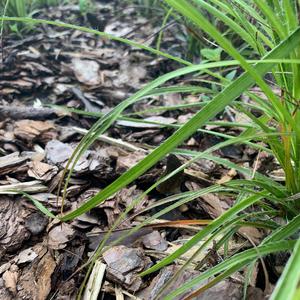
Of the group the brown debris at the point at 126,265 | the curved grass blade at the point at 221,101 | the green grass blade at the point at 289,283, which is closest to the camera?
the green grass blade at the point at 289,283

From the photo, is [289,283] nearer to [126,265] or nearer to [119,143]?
[126,265]

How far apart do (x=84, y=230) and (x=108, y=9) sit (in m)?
1.73

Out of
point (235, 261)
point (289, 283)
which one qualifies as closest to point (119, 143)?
point (235, 261)

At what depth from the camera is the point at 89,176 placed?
1.15 m

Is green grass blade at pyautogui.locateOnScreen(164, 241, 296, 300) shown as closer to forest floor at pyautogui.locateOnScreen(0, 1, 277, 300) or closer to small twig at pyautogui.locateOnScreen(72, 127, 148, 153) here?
forest floor at pyautogui.locateOnScreen(0, 1, 277, 300)

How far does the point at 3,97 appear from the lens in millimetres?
1586

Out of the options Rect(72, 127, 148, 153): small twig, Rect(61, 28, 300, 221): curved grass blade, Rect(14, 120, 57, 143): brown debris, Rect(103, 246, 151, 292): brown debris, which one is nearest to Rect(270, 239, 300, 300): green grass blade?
Rect(61, 28, 300, 221): curved grass blade

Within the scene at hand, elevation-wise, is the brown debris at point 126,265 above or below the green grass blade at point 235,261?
below

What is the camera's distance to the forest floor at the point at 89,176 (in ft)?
2.87

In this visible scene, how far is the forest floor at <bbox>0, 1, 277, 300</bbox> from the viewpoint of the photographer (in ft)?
2.87

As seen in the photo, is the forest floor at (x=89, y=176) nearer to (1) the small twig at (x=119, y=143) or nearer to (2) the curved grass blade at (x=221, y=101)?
(1) the small twig at (x=119, y=143)

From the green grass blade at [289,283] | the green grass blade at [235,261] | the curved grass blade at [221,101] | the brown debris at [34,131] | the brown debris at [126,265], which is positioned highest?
the curved grass blade at [221,101]

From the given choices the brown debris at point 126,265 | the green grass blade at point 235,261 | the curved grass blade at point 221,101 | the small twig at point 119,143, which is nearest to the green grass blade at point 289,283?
the green grass blade at point 235,261

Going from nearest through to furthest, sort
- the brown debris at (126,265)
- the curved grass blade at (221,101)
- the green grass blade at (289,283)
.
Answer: the green grass blade at (289,283)
the curved grass blade at (221,101)
the brown debris at (126,265)
